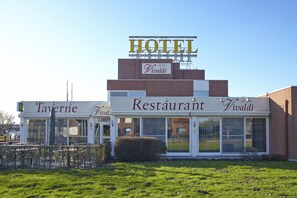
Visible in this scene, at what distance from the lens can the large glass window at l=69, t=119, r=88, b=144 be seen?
2750 cm

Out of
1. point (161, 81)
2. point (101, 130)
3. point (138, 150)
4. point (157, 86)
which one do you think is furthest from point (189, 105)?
point (161, 81)

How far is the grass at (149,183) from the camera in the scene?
36.6 ft

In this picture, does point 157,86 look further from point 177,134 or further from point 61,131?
point 177,134

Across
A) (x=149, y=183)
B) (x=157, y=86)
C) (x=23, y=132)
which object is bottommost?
(x=149, y=183)

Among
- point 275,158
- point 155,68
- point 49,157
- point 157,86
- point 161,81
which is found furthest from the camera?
point 155,68

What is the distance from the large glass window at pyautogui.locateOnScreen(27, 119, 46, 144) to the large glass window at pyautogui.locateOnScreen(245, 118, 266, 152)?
13.1 meters

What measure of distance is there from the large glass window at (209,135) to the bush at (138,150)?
4.15 m

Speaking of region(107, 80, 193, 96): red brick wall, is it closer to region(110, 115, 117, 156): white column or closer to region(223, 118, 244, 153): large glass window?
region(110, 115, 117, 156): white column

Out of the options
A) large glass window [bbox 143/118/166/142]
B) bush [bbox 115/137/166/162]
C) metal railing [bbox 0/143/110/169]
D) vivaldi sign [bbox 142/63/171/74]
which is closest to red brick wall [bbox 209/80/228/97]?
vivaldi sign [bbox 142/63/171/74]

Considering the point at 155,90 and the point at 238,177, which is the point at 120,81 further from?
the point at 238,177

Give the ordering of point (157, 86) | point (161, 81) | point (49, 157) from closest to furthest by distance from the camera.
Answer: point (49, 157), point (157, 86), point (161, 81)

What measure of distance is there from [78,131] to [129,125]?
426 centimetres

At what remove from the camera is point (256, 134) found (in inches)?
998

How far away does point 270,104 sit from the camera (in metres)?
25.2
